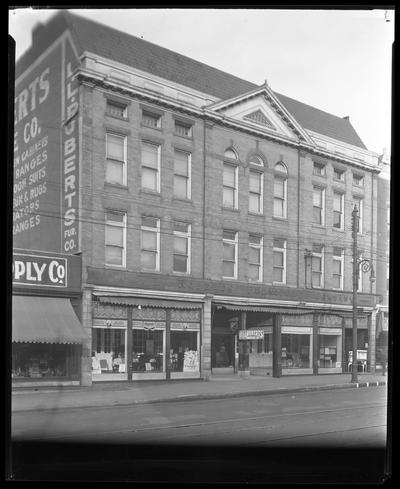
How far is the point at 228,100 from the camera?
605 centimetres

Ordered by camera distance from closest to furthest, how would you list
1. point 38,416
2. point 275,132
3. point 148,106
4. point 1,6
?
point 1,6 < point 38,416 < point 148,106 < point 275,132

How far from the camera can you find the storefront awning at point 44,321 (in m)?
5.37

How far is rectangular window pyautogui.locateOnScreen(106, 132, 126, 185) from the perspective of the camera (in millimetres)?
5656

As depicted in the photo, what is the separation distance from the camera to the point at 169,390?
19.0 ft

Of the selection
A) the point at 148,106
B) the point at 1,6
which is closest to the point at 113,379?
the point at 148,106

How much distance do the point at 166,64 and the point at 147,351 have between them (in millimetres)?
3278

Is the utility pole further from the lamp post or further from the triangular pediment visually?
the triangular pediment

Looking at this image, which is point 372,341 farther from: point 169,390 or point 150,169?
point 150,169

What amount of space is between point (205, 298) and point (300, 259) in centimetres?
125

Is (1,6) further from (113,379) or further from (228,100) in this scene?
(113,379)

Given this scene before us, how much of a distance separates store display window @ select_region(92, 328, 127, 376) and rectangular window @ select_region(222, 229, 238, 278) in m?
1.40

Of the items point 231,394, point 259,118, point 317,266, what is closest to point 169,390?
point 231,394

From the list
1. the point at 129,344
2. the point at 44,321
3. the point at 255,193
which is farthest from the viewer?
the point at 255,193

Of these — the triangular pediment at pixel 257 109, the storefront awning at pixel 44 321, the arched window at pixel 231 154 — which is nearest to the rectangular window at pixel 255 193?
the arched window at pixel 231 154
